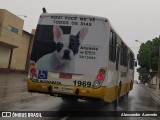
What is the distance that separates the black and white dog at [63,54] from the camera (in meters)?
10.7

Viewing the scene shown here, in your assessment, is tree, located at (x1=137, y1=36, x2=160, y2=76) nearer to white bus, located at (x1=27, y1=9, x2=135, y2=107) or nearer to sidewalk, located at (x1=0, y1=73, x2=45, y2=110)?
sidewalk, located at (x1=0, y1=73, x2=45, y2=110)

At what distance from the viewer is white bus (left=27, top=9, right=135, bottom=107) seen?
10.5m

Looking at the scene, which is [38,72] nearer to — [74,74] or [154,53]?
[74,74]

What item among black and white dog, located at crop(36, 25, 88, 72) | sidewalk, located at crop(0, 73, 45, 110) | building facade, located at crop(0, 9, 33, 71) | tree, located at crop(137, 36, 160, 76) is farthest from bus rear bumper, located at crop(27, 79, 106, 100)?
tree, located at crop(137, 36, 160, 76)

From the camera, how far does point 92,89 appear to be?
10.4 metres

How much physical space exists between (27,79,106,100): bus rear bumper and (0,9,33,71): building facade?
3405cm

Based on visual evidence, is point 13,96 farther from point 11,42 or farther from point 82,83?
point 11,42

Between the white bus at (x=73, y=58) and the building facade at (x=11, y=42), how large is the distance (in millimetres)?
33788

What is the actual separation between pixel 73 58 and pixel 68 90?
1094mm

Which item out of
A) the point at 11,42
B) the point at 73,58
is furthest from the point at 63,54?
the point at 11,42

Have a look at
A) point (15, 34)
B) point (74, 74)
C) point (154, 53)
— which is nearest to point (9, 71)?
point (15, 34)

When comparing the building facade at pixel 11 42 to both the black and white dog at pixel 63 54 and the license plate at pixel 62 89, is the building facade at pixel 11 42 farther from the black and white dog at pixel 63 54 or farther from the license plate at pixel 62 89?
the license plate at pixel 62 89

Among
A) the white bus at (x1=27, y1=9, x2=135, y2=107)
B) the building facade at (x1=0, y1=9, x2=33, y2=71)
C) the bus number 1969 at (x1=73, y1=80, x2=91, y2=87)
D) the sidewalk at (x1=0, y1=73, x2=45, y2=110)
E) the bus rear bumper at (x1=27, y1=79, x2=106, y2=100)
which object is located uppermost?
the building facade at (x1=0, y1=9, x2=33, y2=71)

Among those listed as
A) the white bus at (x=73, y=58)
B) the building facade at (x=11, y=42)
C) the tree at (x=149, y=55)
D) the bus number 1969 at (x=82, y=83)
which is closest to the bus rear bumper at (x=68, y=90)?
the white bus at (x=73, y=58)
